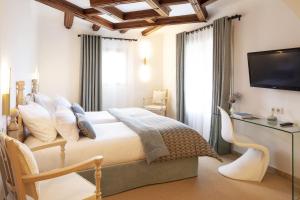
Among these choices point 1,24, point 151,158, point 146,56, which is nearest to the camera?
point 1,24

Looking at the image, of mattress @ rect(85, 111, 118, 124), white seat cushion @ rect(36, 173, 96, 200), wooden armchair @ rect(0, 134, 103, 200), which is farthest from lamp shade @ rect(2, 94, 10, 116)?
mattress @ rect(85, 111, 118, 124)

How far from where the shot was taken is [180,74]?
5363 millimetres

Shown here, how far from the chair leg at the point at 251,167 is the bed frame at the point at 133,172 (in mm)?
530

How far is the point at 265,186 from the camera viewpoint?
2941 millimetres

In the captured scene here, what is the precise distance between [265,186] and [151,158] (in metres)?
1.50

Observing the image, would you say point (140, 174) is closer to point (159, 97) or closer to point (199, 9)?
point (199, 9)

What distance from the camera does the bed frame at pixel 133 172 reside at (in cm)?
257

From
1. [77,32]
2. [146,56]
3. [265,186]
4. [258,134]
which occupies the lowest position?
[265,186]

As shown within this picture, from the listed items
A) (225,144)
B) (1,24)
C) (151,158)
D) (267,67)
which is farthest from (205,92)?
(1,24)

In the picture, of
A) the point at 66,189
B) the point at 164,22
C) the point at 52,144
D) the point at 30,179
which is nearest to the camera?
the point at 30,179

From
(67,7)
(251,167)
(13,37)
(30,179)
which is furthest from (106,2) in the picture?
(251,167)

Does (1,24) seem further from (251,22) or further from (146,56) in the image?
(146,56)

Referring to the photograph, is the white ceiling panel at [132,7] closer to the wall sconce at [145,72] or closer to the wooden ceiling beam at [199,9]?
the wooden ceiling beam at [199,9]

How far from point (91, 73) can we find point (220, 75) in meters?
2.97
